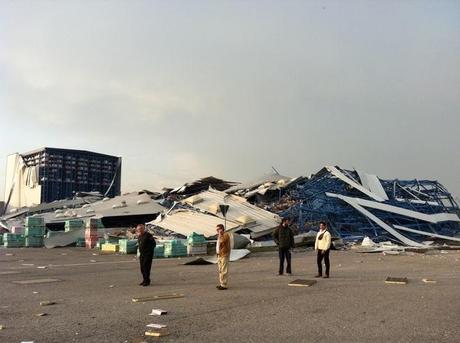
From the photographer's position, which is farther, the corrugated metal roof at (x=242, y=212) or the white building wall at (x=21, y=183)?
the white building wall at (x=21, y=183)

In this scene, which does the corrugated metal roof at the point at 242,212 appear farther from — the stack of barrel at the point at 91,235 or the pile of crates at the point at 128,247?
the pile of crates at the point at 128,247

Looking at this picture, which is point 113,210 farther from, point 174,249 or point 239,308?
point 239,308

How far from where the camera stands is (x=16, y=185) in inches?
2234

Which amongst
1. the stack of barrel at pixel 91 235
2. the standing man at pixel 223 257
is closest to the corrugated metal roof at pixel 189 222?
the stack of barrel at pixel 91 235

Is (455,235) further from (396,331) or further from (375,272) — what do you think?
(396,331)

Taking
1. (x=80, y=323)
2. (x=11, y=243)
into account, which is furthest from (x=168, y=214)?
(x=80, y=323)

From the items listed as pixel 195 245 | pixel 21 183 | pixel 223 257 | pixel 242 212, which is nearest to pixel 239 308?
pixel 223 257

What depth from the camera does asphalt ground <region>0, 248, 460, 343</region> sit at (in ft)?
23.9

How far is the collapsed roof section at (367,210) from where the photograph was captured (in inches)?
1382

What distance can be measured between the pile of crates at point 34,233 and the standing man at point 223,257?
23.0m

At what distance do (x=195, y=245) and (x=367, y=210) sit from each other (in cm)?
1670

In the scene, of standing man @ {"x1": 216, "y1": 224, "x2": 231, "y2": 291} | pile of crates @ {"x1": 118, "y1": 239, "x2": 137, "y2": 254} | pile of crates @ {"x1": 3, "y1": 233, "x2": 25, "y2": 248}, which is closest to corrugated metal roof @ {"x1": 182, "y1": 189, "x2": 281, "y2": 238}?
pile of crates @ {"x1": 118, "y1": 239, "x2": 137, "y2": 254}

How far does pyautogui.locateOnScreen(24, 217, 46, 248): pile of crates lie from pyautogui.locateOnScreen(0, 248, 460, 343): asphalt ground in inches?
674

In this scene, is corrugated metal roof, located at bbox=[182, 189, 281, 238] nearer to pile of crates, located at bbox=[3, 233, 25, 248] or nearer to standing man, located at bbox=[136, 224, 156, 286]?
pile of crates, located at bbox=[3, 233, 25, 248]
